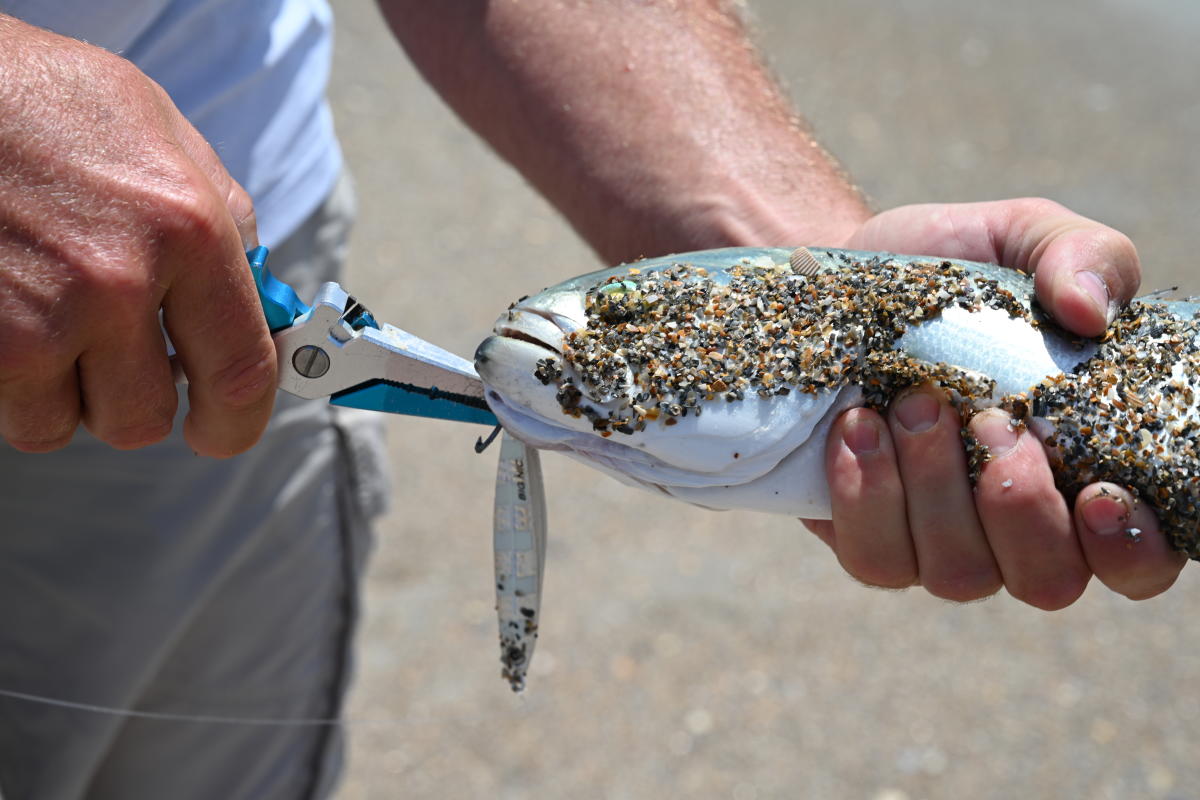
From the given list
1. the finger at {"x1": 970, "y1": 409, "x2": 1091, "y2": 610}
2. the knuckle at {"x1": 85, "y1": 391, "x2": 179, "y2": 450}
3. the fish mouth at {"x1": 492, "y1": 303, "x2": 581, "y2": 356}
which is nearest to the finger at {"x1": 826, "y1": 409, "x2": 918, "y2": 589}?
the finger at {"x1": 970, "y1": 409, "x2": 1091, "y2": 610}

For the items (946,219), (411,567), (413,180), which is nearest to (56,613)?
(411,567)

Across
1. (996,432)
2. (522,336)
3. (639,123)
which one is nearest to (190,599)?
(522,336)

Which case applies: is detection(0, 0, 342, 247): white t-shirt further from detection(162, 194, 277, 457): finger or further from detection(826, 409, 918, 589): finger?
detection(826, 409, 918, 589): finger

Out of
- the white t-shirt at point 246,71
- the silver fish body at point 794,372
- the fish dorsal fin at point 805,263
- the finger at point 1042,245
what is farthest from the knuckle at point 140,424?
the finger at point 1042,245

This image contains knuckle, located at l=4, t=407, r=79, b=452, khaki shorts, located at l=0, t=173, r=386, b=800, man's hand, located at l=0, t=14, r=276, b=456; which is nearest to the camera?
man's hand, located at l=0, t=14, r=276, b=456

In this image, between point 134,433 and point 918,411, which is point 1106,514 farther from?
point 134,433

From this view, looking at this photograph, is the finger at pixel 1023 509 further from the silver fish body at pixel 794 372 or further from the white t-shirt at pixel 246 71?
the white t-shirt at pixel 246 71
